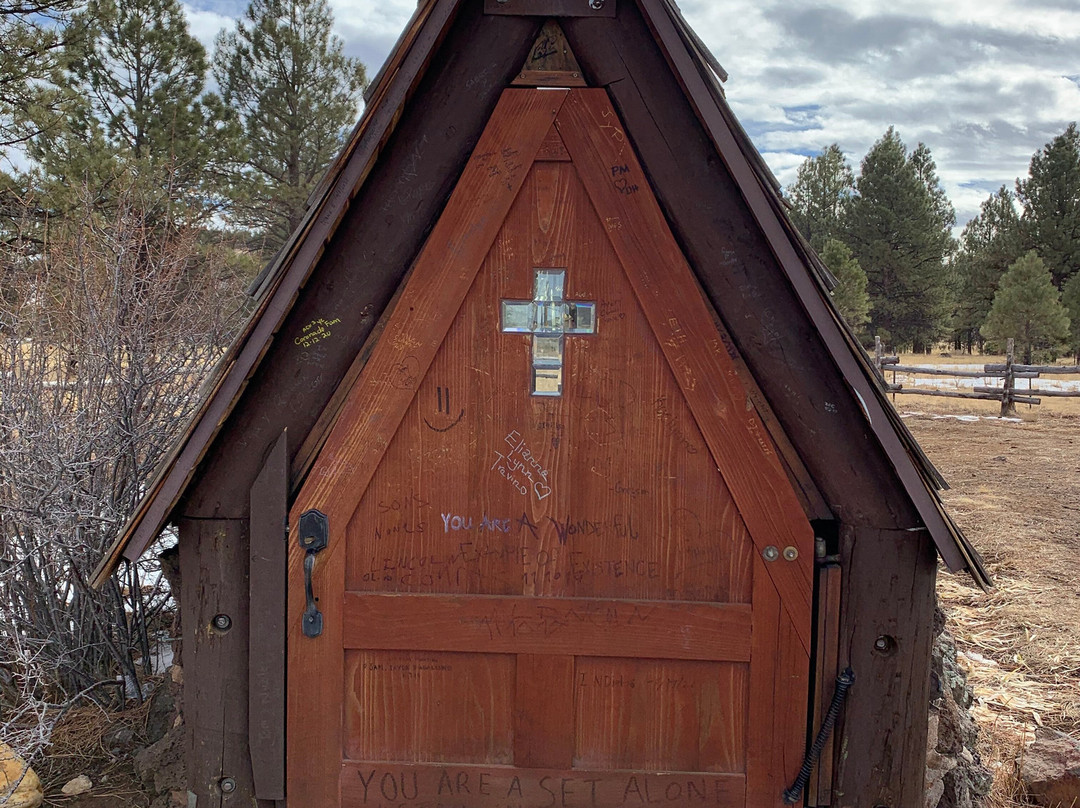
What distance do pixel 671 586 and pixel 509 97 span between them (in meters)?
1.81

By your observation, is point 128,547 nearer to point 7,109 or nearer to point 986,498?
point 986,498

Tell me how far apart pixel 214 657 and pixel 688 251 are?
2208 millimetres

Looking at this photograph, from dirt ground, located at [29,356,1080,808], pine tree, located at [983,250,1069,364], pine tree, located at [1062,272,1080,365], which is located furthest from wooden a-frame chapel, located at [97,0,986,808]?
pine tree, located at [1062,272,1080,365]

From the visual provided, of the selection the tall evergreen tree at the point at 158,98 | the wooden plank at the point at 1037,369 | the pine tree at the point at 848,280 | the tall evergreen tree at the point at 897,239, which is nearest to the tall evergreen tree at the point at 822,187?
the tall evergreen tree at the point at 897,239

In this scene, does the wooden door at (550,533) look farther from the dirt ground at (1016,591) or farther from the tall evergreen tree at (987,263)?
the tall evergreen tree at (987,263)

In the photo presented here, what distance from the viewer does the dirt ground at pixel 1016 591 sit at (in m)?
5.49

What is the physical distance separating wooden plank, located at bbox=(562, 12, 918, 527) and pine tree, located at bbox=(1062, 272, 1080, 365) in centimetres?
3499

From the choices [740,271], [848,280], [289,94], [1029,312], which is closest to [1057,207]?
[1029,312]

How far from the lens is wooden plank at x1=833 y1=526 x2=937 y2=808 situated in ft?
8.76

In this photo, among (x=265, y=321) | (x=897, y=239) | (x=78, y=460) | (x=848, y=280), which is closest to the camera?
(x=265, y=321)

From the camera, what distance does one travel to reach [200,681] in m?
2.76

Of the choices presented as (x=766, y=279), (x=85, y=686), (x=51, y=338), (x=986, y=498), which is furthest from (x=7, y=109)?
(x=986, y=498)

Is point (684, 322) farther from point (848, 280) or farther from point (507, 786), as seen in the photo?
point (848, 280)

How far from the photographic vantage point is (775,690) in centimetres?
271
